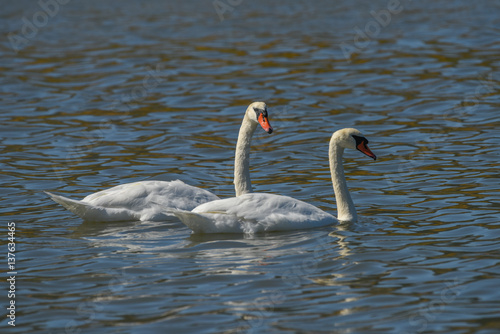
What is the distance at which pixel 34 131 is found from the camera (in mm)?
15273

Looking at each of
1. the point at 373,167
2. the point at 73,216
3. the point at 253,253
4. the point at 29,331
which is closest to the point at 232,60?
the point at 373,167

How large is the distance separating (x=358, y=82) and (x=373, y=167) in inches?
222

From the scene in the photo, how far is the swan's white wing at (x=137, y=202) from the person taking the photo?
10.0 meters

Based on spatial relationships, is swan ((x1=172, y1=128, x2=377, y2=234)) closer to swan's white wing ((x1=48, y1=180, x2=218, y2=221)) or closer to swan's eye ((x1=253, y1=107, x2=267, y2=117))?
swan's white wing ((x1=48, y1=180, x2=218, y2=221))

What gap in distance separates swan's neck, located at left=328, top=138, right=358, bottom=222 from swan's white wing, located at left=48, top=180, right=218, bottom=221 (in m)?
1.48

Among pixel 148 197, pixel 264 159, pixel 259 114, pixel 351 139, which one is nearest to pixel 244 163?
pixel 259 114

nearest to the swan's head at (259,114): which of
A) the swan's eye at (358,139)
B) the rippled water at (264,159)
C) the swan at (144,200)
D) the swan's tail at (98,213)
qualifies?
the swan at (144,200)

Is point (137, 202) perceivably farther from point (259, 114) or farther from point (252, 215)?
point (259, 114)

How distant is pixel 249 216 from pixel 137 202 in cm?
147

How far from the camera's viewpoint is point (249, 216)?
30.4 ft

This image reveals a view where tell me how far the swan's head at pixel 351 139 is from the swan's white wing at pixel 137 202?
1.64m

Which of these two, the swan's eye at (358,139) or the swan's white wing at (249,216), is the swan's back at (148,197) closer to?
the swan's white wing at (249,216)

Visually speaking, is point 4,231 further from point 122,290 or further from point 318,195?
point 318,195

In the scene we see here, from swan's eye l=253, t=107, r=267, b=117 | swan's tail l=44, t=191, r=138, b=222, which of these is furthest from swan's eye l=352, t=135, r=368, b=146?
swan's tail l=44, t=191, r=138, b=222
